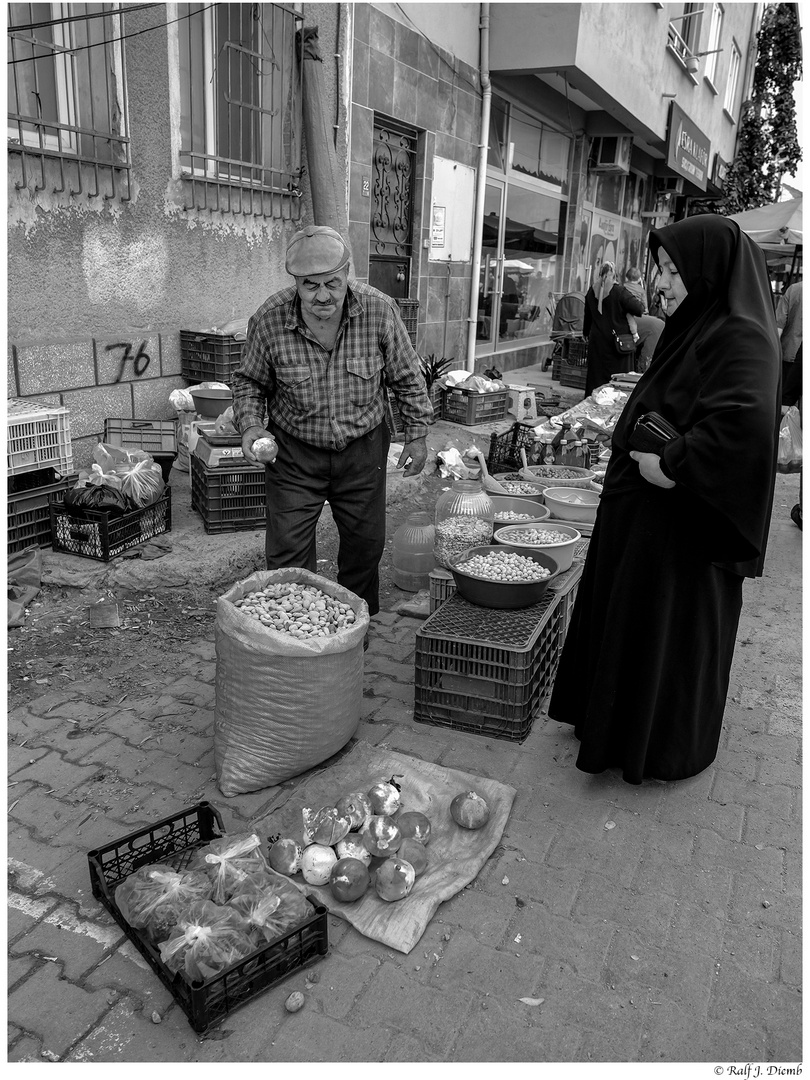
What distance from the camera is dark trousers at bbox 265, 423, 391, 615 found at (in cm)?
399

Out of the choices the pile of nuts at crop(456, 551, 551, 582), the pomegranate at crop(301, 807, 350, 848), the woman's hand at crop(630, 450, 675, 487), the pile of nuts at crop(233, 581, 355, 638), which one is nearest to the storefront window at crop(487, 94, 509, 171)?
the pile of nuts at crop(456, 551, 551, 582)

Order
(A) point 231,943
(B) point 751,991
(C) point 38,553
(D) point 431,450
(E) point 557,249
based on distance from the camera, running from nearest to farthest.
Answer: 1. (A) point 231,943
2. (B) point 751,991
3. (C) point 38,553
4. (D) point 431,450
5. (E) point 557,249

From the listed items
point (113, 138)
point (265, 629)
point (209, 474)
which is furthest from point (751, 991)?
point (113, 138)

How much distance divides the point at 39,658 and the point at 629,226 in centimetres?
1876

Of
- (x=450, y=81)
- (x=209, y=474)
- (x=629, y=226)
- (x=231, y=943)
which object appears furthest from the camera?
(x=629, y=226)

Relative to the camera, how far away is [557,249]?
50.1 feet

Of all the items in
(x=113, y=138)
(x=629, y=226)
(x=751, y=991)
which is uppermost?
(x=629, y=226)

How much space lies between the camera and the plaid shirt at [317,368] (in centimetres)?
383

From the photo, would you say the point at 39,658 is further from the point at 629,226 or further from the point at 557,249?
the point at 629,226

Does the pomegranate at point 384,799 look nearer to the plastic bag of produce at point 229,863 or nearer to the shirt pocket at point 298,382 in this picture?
the plastic bag of produce at point 229,863

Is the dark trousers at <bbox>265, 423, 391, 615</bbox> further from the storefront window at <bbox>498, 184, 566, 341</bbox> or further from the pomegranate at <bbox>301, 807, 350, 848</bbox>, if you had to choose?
the storefront window at <bbox>498, 184, 566, 341</bbox>

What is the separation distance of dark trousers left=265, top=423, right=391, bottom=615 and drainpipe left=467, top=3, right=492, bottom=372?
7.60 meters

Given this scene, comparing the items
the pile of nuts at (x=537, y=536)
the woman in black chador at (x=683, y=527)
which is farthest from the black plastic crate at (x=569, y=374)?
the woman in black chador at (x=683, y=527)

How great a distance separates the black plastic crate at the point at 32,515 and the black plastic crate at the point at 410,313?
5.50 m
